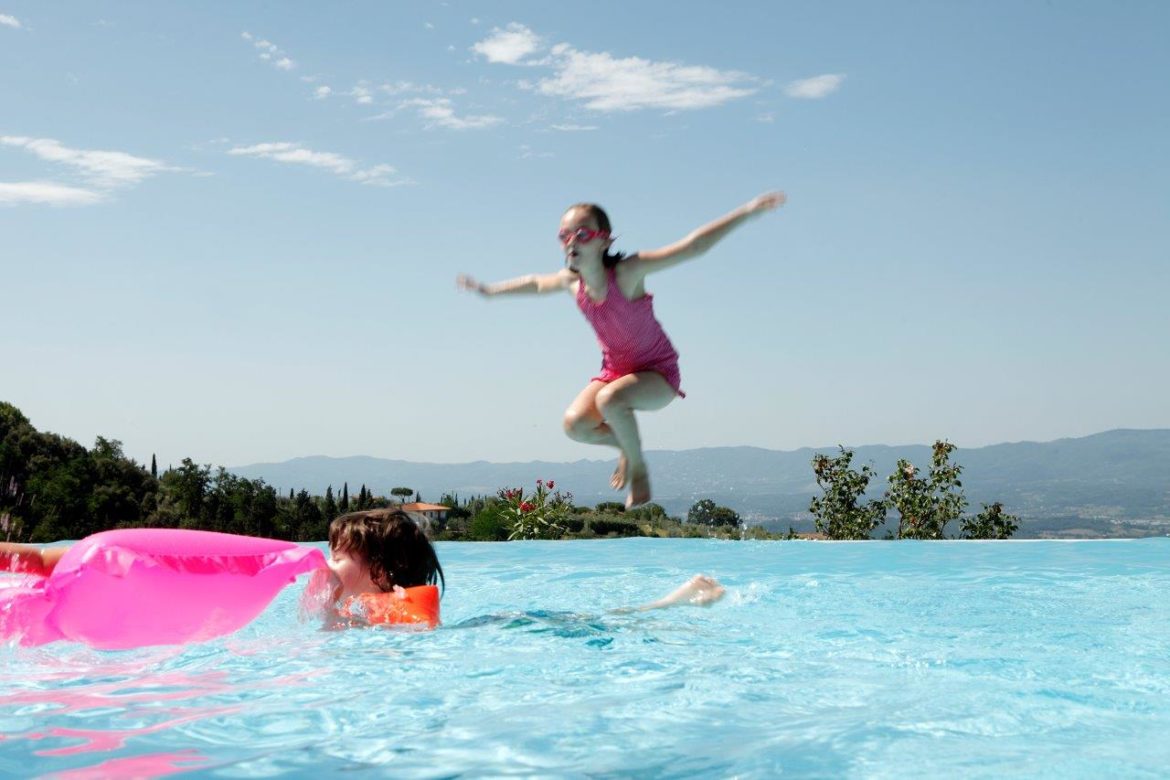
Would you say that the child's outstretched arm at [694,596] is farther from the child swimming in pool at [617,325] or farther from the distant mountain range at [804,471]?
the distant mountain range at [804,471]

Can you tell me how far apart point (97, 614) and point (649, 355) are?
134 inches

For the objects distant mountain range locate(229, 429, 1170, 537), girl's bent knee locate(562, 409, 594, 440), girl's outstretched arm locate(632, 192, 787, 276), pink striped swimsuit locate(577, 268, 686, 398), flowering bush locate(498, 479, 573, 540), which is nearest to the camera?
girl's outstretched arm locate(632, 192, 787, 276)

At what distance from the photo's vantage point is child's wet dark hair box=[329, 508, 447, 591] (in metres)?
4.99

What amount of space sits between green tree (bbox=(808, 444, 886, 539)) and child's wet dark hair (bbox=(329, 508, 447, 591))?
13.2 metres

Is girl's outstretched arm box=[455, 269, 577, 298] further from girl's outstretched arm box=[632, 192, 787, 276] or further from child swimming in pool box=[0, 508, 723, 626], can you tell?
child swimming in pool box=[0, 508, 723, 626]

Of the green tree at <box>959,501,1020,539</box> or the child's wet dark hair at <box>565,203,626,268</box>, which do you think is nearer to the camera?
the child's wet dark hair at <box>565,203,626,268</box>

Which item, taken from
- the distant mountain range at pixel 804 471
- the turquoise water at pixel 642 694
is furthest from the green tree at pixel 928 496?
the distant mountain range at pixel 804 471

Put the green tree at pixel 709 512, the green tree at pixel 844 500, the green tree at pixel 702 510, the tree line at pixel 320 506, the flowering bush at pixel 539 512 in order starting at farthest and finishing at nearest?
the green tree at pixel 702 510, the green tree at pixel 709 512, the green tree at pixel 844 500, the tree line at pixel 320 506, the flowering bush at pixel 539 512

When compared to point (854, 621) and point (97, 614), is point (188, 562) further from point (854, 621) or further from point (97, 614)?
point (854, 621)

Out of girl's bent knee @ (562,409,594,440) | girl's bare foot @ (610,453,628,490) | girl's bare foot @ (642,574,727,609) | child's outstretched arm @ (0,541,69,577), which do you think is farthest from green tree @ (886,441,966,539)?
child's outstretched arm @ (0,541,69,577)

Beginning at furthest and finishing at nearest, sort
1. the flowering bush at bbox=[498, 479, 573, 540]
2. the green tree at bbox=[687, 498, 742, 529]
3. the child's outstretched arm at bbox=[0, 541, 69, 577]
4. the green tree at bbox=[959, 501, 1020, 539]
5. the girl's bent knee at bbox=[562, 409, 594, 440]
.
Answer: the green tree at bbox=[687, 498, 742, 529] < the green tree at bbox=[959, 501, 1020, 539] < the flowering bush at bbox=[498, 479, 573, 540] < the girl's bent knee at bbox=[562, 409, 594, 440] < the child's outstretched arm at bbox=[0, 541, 69, 577]

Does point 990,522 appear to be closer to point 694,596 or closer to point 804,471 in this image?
point 694,596

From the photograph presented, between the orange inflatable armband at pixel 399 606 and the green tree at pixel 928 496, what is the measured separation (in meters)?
13.3

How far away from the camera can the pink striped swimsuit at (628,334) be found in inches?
246
